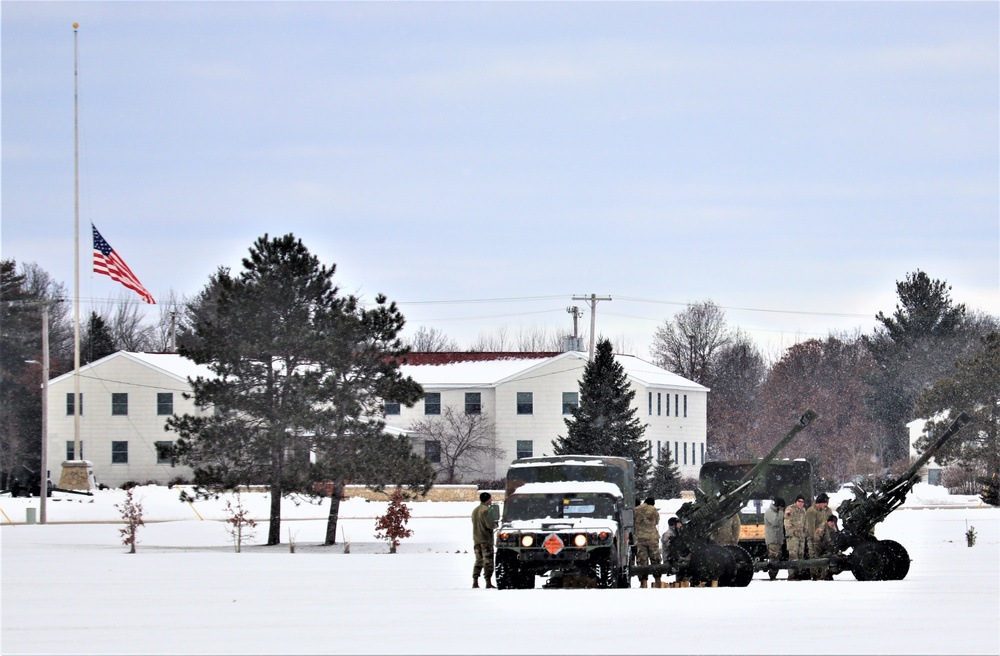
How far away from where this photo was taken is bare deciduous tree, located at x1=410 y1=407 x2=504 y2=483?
258 feet

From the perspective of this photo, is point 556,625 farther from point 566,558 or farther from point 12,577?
point 12,577

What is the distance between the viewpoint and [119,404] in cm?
7794

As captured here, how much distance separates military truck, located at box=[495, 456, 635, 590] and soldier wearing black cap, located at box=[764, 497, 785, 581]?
2.31m

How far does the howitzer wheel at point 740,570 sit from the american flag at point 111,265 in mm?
42114

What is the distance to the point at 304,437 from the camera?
41.5m

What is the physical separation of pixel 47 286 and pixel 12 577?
86810mm

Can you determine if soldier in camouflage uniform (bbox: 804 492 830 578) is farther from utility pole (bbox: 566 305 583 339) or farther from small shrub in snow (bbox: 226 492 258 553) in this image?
utility pole (bbox: 566 305 583 339)

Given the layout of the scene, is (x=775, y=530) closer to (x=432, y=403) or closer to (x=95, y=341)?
(x=432, y=403)

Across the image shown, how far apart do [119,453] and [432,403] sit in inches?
641

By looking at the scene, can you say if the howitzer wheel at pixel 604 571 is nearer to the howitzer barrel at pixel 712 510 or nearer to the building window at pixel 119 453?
the howitzer barrel at pixel 712 510

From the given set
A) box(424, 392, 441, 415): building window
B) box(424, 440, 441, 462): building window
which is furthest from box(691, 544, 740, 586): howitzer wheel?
box(424, 392, 441, 415): building window

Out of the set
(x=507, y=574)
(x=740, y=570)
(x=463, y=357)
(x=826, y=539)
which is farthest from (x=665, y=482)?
(x=507, y=574)

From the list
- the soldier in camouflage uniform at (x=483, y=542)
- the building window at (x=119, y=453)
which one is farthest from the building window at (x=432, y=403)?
the soldier in camouflage uniform at (x=483, y=542)

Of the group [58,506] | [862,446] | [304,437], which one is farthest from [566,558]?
[862,446]
